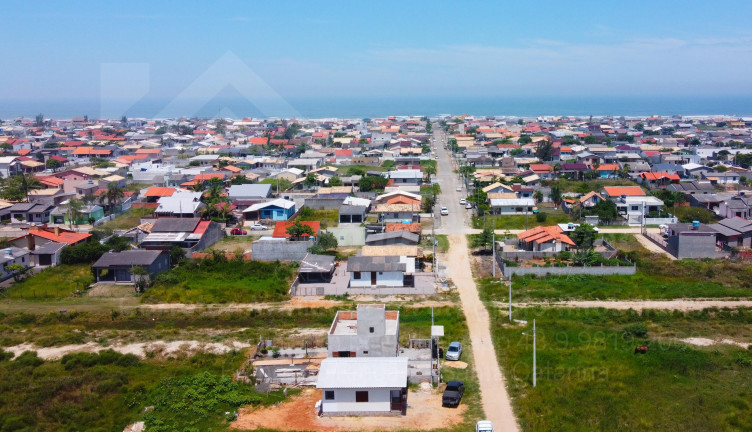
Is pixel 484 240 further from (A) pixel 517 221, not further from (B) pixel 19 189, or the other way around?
(B) pixel 19 189

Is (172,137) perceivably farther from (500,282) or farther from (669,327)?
(669,327)

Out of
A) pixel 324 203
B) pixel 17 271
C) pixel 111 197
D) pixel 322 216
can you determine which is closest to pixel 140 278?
pixel 17 271

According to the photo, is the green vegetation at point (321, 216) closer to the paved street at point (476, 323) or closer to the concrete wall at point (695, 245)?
the paved street at point (476, 323)

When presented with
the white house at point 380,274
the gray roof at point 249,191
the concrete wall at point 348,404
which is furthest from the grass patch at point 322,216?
the concrete wall at point 348,404

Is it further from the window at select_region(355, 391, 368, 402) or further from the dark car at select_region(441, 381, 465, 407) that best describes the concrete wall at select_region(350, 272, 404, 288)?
the window at select_region(355, 391, 368, 402)

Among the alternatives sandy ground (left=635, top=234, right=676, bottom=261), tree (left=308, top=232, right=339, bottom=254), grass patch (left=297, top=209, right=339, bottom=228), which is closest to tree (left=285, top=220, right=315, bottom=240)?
tree (left=308, top=232, right=339, bottom=254)

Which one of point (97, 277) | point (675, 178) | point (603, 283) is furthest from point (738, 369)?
point (675, 178)
